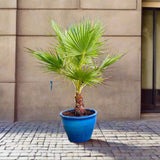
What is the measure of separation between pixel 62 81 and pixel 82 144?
226 centimetres

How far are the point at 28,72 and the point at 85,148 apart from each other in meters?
2.97

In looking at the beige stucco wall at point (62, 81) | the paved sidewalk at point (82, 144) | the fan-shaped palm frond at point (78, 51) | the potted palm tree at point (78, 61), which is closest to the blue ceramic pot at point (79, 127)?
the potted palm tree at point (78, 61)

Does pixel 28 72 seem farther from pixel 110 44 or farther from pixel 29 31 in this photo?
pixel 110 44

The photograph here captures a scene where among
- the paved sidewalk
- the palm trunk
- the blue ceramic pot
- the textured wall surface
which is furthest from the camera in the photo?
the textured wall surface

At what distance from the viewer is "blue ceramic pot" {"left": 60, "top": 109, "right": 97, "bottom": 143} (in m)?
3.80

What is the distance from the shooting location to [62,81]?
563 cm

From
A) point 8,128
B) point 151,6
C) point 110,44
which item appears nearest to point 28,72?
point 8,128

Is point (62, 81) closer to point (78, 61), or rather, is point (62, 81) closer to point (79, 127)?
point (78, 61)

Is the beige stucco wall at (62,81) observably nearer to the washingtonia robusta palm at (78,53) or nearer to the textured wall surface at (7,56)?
the textured wall surface at (7,56)

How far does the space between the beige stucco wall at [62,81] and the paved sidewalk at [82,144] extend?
0.60 meters

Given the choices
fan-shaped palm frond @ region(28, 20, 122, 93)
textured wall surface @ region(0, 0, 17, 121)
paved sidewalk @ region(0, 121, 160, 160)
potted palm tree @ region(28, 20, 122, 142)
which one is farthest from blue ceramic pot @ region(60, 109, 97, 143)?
textured wall surface @ region(0, 0, 17, 121)

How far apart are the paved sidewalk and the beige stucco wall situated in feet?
1.96

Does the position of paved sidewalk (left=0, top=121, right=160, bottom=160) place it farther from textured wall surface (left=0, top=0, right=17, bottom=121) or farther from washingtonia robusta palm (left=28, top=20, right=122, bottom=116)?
washingtonia robusta palm (left=28, top=20, right=122, bottom=116)

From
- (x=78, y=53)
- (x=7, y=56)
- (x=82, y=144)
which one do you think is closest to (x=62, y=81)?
(x=7, y=56)
